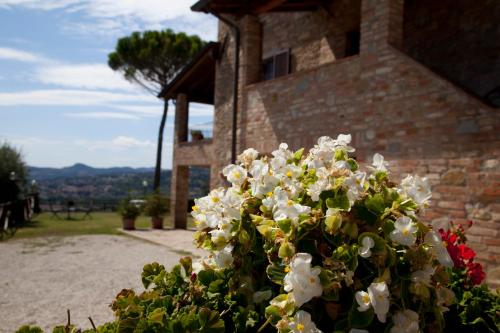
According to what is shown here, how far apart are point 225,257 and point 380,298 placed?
58cm

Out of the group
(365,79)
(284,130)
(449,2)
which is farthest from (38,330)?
(449,2)

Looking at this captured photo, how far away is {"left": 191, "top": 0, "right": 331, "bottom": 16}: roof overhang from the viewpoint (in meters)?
9.10

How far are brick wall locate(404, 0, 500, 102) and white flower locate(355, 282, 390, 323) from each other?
21.7 ft

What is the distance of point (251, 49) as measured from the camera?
9664mm

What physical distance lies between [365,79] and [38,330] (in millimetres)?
6139

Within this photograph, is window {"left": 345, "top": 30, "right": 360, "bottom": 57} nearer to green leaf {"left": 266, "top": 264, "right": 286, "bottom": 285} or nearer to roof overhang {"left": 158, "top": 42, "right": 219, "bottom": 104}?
roof overhang {"left": 158, "top": 42, "right": 219, "bottom": 104}

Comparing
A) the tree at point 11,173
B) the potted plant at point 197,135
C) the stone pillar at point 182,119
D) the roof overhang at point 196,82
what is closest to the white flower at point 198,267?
the roof overhang at point 196,82

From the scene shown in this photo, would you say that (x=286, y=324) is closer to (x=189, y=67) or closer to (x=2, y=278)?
(x=2, y=278)

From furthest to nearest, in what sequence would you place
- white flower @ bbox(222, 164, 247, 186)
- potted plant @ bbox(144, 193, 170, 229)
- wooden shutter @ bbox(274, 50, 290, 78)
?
potted plant @ bbox(144, 193, 170, 229) < wooden shutter @ bbox(274, 50, 290, 78) < white flower @ bbox(222, 164, 247, 186)

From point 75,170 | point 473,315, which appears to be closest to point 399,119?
point 473,315

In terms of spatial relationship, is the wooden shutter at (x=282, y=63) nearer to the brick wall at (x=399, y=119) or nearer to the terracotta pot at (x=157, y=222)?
the brick wall at (x=399, y=119)

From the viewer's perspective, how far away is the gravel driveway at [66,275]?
520 centimetres

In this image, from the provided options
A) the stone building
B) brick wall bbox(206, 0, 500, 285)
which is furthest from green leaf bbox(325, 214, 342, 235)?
brick wall bbox(206, 0, 500, 285)

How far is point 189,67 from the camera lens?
13211mm
